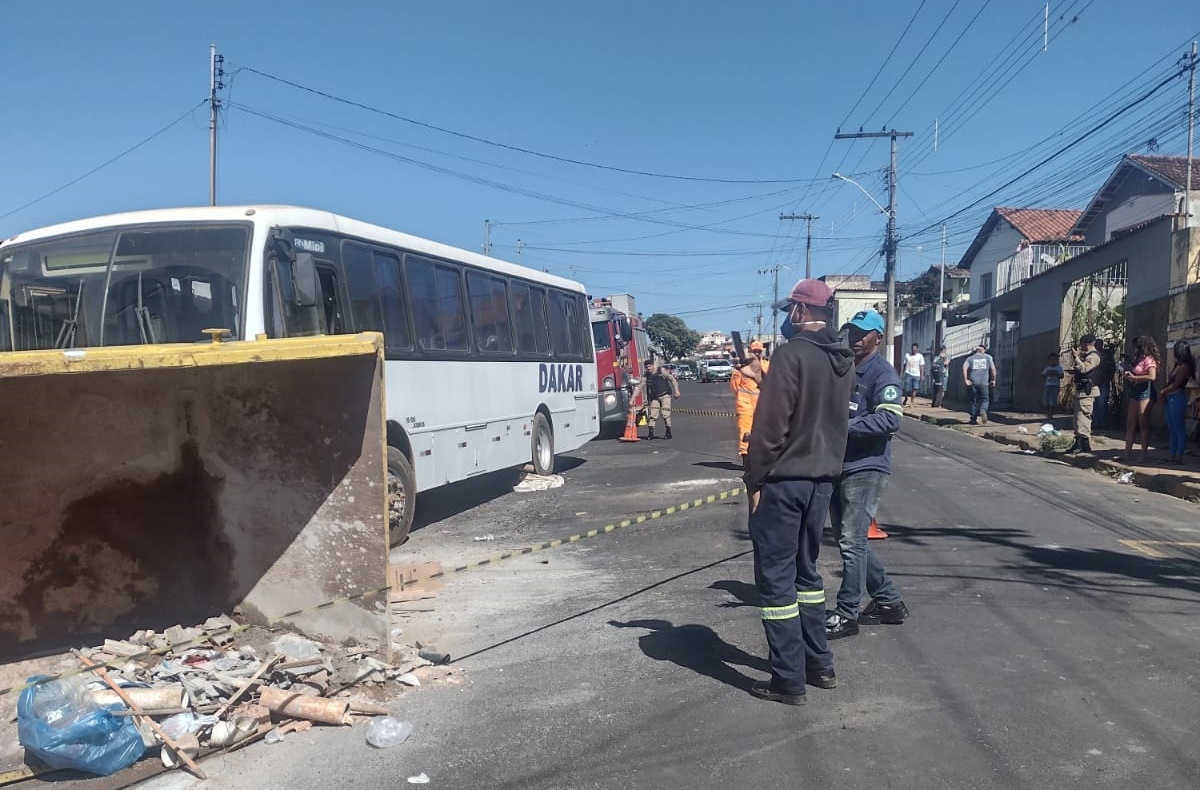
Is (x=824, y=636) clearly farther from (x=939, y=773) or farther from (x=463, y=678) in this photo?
(x=463, y=678)

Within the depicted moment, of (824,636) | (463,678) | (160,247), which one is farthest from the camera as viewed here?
(160,247)

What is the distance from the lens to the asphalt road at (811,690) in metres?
3.79

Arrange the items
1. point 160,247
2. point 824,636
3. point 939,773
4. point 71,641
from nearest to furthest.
→ point 939,773 < point 824,636 < point 71,641 < point 160,247

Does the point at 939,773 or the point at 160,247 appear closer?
the point at 939,773

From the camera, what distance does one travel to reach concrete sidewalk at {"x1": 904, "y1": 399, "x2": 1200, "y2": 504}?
11312 millimetres

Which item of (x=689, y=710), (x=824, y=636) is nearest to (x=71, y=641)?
(x=689, y=710)

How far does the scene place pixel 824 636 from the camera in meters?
4.59

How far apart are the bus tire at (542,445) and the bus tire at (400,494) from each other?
13.4ft

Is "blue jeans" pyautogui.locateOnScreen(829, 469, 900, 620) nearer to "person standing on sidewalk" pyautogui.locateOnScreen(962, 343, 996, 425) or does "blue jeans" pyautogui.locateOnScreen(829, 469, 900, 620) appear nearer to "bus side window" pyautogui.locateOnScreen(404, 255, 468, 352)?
"bus side window" pyautogui.locateOnScreen(404, 255, 468, 352)

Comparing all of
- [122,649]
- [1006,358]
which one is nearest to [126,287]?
[122,649]

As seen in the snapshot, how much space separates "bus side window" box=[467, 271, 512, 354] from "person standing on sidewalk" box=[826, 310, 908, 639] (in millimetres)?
6230

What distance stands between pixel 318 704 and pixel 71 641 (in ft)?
6.69

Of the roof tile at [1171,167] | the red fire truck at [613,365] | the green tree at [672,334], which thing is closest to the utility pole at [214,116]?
the red fire truck at [613,365]

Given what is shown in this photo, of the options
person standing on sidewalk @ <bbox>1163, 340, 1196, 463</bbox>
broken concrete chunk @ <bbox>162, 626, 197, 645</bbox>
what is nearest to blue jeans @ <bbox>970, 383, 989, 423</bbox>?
person standing on sidewalk @ <bbox>1163, 340, 1196, 463</bbox>
